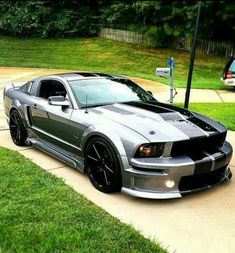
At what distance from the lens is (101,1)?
30.5 meters

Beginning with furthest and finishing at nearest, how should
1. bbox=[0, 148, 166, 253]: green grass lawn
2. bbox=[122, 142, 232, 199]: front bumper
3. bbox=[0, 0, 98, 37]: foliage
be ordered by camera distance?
bbox=[0, 0, 98, 37]: foliage, bbox=[122, 142, 232, 199]: front bumper, bbox=[0, 148, 166, 253]: green grass lawn

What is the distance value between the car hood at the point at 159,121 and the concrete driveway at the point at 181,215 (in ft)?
2.39

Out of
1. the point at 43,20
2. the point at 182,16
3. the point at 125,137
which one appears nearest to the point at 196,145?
the point at 125,137

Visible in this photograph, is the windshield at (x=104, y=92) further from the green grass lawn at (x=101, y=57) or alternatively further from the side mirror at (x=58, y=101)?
the green grass lawn at (x=101, y=57)

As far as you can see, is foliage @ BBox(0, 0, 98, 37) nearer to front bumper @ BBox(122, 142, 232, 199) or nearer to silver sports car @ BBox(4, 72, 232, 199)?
silver sports car @ BBox(4, 72, 232, 199)

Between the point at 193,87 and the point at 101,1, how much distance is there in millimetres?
18540

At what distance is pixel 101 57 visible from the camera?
22.7 meters

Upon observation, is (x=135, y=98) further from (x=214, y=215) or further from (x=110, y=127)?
(x=214, y=215)

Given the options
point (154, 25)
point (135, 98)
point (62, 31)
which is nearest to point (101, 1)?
point (62, 31)

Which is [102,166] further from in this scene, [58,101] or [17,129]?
[17,129]

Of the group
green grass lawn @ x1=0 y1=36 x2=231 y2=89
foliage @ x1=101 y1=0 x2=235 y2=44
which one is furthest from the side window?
foliage @ x1=101 y1=0 x2=235 y2=44

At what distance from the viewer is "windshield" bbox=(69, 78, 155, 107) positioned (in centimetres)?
545

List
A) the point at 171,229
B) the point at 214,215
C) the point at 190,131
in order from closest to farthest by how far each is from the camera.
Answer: the point at 171,229
the point at 214,215
the point at 190,131

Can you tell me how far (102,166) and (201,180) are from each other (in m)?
1.15
